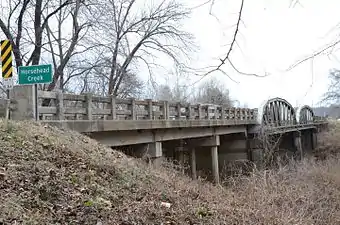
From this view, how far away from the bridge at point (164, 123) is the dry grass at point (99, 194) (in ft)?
3.91

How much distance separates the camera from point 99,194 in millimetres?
6676

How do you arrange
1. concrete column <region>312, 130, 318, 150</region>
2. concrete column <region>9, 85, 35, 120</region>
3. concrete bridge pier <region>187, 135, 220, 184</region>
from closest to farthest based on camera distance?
concrete column <region>9, 85, 35, 120</region>, concrete bridge pier <region>187, 135, 220, 184</region>, concrete column <region>312, 130, 318, 150</region>

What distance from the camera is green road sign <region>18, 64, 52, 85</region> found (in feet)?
31.8

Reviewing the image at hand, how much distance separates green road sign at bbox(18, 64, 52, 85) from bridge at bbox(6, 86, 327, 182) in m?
0.62

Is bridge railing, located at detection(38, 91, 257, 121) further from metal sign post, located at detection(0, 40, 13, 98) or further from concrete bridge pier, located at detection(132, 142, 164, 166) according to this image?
concrete bridge pier, located at detection(132, 142, 164, 166)

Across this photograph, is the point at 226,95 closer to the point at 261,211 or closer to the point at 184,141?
the point at 184,141

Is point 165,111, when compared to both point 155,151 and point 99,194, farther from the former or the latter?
point 99,194

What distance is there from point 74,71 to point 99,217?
68.3ft

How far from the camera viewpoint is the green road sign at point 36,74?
9.70 m

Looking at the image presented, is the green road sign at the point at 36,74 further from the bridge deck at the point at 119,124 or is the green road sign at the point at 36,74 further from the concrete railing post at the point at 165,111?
the concrete railing post at the point at 165,111

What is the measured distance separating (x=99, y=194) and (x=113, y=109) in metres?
6.88

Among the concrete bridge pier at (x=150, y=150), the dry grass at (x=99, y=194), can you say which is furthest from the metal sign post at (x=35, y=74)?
the concrete bridge pier at (x=150, y=150)

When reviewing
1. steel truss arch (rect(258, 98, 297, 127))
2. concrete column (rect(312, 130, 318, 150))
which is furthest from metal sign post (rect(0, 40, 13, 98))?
concrete column (rect(312, 130, 318, 150))

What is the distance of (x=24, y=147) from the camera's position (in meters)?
7.89
